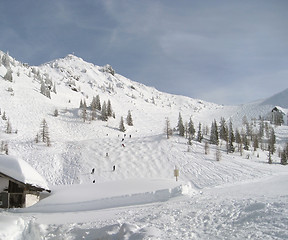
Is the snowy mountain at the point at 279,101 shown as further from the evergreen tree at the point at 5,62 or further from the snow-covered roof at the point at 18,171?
the snow-covered roof at the point at 18,171

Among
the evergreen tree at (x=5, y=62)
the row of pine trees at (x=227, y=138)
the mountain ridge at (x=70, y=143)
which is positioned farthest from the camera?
the evergreen tree at (x=5, y=62)

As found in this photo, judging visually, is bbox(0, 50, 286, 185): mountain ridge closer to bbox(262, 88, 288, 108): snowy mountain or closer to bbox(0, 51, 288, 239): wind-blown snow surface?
bbox(0, 51, 288, 239): wind-blown snow surface

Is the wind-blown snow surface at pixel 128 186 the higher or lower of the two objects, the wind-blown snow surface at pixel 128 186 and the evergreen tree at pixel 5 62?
the lower

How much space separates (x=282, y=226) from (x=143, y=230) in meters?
5.28

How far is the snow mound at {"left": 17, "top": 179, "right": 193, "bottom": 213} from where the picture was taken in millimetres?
17219

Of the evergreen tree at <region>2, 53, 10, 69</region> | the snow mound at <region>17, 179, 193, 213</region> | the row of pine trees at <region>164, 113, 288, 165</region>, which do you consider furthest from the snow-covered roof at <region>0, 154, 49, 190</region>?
the evergreen tree at <region>2, 53, 10, 69</region>

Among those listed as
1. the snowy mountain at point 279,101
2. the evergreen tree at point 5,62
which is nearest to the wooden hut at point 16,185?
the evergreen tree at point 5,62

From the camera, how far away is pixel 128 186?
809 inches

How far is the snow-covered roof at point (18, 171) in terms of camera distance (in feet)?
61.9

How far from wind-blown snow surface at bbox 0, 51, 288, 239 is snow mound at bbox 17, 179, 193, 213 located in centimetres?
8

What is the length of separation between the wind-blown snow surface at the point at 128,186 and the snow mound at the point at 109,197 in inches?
3.1

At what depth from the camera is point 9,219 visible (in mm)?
11961

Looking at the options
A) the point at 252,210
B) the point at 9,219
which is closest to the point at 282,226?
the point at 252,210

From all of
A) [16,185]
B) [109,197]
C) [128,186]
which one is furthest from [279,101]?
[16,185]
